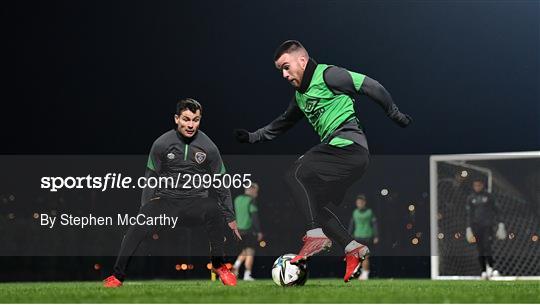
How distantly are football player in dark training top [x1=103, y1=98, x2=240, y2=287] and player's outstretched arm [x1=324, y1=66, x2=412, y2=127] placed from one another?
1503 millimetres

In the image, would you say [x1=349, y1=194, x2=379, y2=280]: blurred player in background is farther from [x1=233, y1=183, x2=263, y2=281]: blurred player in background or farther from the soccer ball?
the soccer ball

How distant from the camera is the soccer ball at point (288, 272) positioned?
7500mm

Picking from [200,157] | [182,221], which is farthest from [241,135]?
[182,221]

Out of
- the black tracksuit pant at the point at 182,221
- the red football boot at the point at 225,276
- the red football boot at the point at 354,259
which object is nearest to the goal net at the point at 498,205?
the red football boot at the point at 225,276

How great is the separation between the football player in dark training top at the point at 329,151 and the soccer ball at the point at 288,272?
0.08 meters

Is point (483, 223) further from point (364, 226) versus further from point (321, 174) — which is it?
point (321, 174)

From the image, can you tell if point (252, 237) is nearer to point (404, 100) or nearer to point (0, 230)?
point (0, 230)

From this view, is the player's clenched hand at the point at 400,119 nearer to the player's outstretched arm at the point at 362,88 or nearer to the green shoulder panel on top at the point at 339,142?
the player's outstretched arm at the point at 362,88

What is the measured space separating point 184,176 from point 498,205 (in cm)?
898

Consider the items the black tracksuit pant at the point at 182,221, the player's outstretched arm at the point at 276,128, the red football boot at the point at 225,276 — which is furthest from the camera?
the red football boot at the point at 225,276

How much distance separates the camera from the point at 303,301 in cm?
586

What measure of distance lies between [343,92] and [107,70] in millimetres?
14995

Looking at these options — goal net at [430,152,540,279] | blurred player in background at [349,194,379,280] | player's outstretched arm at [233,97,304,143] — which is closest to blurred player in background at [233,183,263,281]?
blurred player in background at [349,194,379,280]

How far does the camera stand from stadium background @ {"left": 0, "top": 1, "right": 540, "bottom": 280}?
21.1 m
